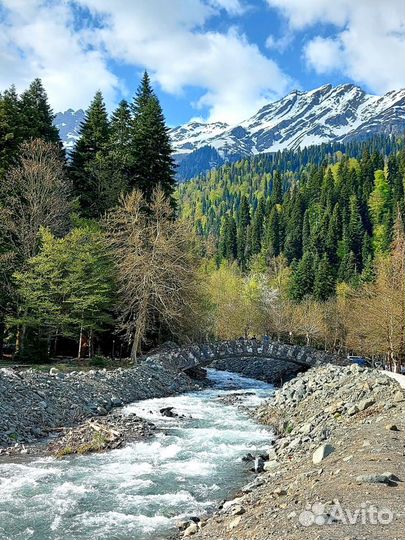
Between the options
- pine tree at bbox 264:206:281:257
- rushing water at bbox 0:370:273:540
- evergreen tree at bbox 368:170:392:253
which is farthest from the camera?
pine tree at bbox 264:206:281:257

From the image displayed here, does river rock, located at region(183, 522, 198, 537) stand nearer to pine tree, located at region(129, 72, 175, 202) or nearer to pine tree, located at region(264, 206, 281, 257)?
pine tree, located at region(129, 72, 175, 202)

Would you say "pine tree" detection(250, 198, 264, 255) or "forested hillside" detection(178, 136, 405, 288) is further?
"pine tree" detection(250, 198, 264, 255)

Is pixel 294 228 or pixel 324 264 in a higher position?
pixel 294 228

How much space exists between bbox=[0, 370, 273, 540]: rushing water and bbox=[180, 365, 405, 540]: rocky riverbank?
92 centimetres

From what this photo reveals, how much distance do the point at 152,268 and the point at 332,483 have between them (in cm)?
2258

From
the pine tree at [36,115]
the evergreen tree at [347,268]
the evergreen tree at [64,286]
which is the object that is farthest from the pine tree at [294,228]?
the evergreen tree at [64,286]

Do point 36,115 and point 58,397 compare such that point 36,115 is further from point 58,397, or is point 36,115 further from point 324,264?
point 324,264

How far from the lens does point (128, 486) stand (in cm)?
1241

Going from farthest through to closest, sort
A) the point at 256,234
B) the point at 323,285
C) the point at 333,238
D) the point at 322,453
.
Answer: the point at 256,234, the point at 333,238, the point at 323,285, the point at 322,453

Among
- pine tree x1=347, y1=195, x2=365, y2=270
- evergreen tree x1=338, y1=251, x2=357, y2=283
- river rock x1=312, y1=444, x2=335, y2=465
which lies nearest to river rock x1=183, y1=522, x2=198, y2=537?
river rock x1=312, y1=444, x2=335, y2=465

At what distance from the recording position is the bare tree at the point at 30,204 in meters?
32.0

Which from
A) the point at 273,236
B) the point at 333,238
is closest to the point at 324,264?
the point at 333,238

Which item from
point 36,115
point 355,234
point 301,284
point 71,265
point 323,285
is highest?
point 355,234

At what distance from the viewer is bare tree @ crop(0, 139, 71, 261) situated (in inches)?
1259
